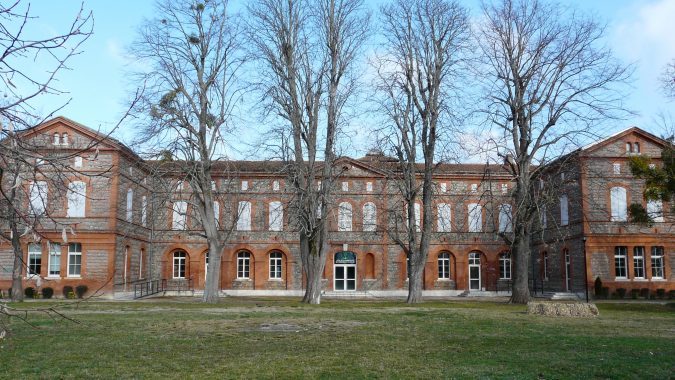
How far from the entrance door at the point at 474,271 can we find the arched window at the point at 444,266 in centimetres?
145

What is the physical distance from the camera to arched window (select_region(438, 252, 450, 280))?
4041 cm

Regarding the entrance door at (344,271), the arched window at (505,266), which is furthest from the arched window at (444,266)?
the entrance door at (344,271)

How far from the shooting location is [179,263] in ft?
129

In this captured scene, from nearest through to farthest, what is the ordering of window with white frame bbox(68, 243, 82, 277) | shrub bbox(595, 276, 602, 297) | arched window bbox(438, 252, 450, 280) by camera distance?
1. window with white frame bbox(68, 243, 82, 277)
2. shrub bbox(595, 276, 602, 297)
3. arched window bbox(438, 252, 450, 280)

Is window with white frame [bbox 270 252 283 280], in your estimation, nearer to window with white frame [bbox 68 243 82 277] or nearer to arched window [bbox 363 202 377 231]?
arched window [bbox 363 202 377 231]

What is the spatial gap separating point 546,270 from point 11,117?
38583 millimetres

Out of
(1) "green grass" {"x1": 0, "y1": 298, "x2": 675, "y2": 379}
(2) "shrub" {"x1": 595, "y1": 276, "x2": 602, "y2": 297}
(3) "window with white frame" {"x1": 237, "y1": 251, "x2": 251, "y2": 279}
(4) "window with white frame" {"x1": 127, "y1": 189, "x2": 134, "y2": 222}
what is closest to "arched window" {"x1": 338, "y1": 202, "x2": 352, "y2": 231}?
(3) "window with white frame" {"x1": 237, "y1": 251, "x2": 251, "y2": 279}

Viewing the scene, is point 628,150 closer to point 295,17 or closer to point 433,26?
point 433,26

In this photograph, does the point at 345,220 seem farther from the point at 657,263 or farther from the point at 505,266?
the point at 657,263

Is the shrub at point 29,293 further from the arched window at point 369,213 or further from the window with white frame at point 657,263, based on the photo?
the window with white frame at point 657,263

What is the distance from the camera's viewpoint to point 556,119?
26.2 metres

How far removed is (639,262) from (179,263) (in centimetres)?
2656

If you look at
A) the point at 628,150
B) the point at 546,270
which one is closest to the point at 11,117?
the point at 628,150

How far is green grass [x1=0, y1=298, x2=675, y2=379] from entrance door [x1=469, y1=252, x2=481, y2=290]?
904 inches
